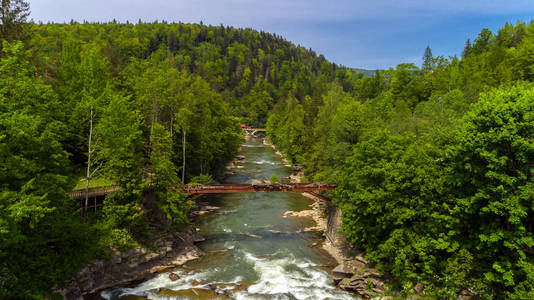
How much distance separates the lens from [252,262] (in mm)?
31906

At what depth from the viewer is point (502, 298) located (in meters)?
20.0

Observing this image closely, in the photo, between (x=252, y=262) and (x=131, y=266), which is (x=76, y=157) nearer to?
(x=131, y=266)

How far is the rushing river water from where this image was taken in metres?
26.3

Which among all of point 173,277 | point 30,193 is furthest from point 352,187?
point 30,193

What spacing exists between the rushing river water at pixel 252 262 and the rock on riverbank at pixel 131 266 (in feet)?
3.65

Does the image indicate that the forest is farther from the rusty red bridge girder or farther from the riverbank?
the rusty red bridge girder

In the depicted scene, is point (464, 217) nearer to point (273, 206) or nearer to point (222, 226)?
point (222, 226)

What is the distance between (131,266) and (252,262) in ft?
36.5

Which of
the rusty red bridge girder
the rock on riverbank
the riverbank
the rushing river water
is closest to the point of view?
the rock on riverbank

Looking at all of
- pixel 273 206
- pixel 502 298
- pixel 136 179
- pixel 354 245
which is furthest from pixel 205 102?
pixel 502 298

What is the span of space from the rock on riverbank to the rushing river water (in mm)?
1114

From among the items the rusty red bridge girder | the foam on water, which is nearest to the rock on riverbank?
the rusty red bridge girder

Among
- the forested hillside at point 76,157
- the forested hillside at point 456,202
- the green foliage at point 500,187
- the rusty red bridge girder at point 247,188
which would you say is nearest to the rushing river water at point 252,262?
the rusty red bridge girder at point 247,188

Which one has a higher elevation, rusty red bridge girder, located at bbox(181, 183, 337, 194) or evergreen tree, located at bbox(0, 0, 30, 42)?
evergreen tree, located at bbox(0, 0, 30, 42)
